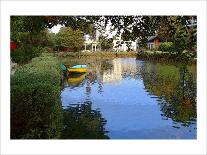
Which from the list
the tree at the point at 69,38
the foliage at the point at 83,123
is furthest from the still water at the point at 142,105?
the tree at the point at 69,38

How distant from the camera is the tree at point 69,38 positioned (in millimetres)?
41188

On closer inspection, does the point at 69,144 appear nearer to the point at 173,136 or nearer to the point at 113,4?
the point at 113,4

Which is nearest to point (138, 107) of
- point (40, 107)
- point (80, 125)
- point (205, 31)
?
point (80, 125)

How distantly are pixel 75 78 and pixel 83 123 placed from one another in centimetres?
1299

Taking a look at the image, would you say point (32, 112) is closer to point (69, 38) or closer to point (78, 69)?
point (78, 69)

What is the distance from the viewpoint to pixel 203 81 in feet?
22.2

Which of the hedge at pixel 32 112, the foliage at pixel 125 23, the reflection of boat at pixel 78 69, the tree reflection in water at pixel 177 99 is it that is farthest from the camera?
the reflection of boat at pixel 78 69

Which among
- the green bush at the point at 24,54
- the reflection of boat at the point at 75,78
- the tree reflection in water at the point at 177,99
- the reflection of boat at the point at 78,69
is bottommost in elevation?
the tree reflection in water at the point at 177,99

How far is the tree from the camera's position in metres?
41.2

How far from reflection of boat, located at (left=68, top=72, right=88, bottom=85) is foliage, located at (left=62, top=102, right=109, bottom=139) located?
26.6 ft

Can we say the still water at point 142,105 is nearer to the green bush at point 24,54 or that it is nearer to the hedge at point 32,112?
the green bush at point 24,54

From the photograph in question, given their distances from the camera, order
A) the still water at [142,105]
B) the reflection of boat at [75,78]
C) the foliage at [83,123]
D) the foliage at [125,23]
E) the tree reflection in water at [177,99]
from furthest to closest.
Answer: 1. the reflection of boat at [75,78]
2. the tree reflection in water at [177,99]
3. the still water at [142,105]
4. the foliage at [83,123]
5. the foliage at [125,23]

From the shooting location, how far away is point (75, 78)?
80.3 ft

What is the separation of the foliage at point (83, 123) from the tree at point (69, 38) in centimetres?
2748
